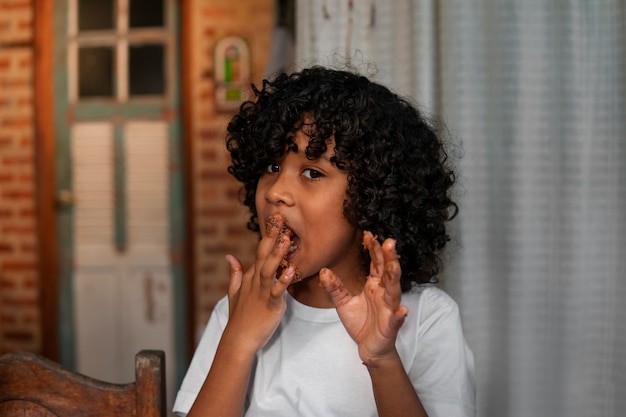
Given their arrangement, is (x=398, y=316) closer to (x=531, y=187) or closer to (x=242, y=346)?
(x=242, y=346)

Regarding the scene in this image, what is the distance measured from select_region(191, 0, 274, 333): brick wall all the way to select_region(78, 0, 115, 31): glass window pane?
48 cm

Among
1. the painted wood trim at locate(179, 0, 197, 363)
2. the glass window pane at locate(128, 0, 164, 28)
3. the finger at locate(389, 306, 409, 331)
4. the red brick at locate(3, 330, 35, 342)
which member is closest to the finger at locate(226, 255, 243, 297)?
the finger at locate(389, 306, 409, 331)

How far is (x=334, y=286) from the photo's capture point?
907 mm

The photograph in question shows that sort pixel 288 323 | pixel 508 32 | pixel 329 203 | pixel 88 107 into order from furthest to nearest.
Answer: pixel 88 107, pixel 508 32, pixel 288 323, pixel 329 203

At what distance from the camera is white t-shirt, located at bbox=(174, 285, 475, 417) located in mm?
1075

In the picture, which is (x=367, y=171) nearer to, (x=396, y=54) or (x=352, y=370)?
(x=352, y=370)

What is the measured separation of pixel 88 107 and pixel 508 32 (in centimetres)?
237

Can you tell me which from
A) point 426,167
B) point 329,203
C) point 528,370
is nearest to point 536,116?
point 426,167

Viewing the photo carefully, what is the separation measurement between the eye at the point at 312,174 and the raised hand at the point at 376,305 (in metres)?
0.23

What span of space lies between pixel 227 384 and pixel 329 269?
0.82ft

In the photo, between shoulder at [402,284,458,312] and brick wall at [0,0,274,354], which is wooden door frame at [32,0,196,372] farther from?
shoulder at [402,284,458,312]

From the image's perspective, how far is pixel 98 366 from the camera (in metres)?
3.31

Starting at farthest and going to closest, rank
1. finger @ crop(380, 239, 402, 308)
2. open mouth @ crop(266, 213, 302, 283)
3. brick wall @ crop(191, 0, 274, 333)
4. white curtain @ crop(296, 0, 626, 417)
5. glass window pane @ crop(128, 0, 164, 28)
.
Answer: glass window pane @ crop(128, 0, 164, 28) < brick wall @ crop(191, 0, 274, 333) < white curtain @ crop(296, 0, 626, 417) < open mouth @ crop(266, 213, 302, 283) < finger @ crop(380, 239, 402, 308)

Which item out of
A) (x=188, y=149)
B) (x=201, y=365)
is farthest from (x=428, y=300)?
(x=188, y=149)
